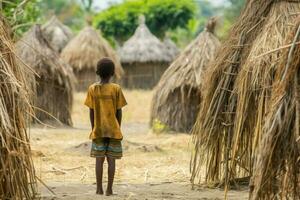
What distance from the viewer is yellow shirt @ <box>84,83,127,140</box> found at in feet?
25.9

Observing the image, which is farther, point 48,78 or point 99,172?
point 48,78

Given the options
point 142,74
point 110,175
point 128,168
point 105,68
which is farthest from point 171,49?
point 110,175

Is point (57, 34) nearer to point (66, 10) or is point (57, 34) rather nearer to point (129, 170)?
point (66, 10)

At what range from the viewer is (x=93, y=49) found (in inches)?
1200

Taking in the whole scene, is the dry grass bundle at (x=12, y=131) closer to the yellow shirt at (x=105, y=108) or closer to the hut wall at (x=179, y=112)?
the yellow shirt at (x=105, y=108)

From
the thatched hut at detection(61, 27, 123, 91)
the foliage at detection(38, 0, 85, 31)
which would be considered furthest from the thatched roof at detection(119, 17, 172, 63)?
the foliage at detection(38, 0, 85, 31)

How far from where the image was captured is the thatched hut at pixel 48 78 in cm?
1891

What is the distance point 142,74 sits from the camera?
111ft

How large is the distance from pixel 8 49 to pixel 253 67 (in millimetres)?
2665

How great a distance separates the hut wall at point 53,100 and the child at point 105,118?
11196mm

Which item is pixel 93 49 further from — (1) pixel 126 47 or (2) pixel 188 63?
(2) pixel 188 63

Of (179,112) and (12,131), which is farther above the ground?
(12,131)

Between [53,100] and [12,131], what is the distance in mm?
13149

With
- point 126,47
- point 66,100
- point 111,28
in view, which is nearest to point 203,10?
point 111,28
